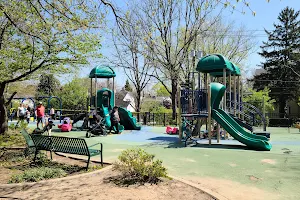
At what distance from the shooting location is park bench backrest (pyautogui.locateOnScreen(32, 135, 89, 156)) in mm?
7118

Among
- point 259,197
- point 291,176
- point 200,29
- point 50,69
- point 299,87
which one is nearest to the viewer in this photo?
point 259,197

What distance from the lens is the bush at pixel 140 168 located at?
568 cm

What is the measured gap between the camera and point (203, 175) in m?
6.57

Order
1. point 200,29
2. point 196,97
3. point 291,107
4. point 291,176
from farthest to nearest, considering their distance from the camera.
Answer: point 291,107 < point 200,29 < point 196,97 < point 291,176

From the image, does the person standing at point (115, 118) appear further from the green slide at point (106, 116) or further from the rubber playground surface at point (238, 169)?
the rubber playground surface at point (238, 169)

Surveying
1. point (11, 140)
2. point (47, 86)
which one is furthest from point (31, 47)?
point (47, 86)

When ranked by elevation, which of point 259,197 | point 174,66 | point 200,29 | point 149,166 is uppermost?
point 200,29

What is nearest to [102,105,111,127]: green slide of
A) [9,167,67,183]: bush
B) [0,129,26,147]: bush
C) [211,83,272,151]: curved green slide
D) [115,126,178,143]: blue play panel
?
[115,126,178,143]: blue play panel

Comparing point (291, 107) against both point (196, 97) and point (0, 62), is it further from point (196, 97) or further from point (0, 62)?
point (0, 62)

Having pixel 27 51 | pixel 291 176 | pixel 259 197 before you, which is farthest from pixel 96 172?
pixel 27 51

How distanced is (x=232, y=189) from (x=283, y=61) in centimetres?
3547

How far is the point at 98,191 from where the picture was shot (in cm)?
516

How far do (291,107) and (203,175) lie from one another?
4152cm

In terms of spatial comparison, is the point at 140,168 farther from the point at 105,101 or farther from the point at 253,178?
the point at 105,101
